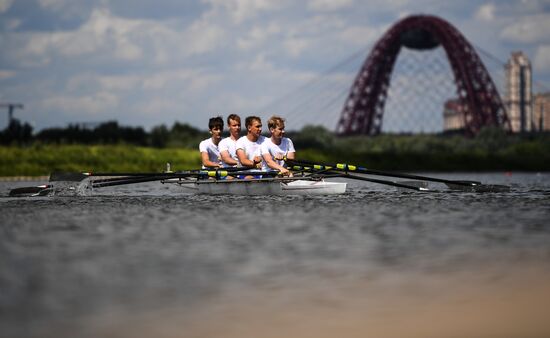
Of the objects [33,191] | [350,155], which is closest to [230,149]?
[33,191]

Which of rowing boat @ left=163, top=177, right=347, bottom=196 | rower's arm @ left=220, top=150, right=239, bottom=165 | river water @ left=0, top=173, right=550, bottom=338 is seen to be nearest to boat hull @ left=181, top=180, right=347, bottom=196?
rowing boat @ left=163, top=177, right=347, bottom=196

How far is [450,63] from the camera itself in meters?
87.3

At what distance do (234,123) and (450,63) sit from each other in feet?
232

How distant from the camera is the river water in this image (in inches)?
219

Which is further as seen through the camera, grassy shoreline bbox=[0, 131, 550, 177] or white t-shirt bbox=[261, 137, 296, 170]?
grassy shoreline bbox=[0, 131, 550, 177]

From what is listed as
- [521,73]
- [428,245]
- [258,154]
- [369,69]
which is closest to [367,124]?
[369,69]

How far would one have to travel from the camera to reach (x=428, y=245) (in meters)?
9.93

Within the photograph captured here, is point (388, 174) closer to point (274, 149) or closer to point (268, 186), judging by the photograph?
point (274, 149)

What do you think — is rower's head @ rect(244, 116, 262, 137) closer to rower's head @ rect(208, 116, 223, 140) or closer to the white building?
rower's head @ rect(208, 116, 223, 140)

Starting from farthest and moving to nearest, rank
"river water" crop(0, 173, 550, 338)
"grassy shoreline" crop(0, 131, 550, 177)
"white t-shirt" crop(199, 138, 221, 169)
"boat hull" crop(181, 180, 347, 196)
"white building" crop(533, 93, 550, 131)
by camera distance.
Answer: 1. "white building" crop(533, 93, 550, 131)
2. "grassy shoreline" crop(0, 131, 550, 177)
3. "white t-shirt" crop(199, 138, 221, 169)
4. "boat hull" crop(181, 180, 347, 196)
5. "river water" crop(0, 173, 550, 338)

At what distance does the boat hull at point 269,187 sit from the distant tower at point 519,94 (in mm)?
71068

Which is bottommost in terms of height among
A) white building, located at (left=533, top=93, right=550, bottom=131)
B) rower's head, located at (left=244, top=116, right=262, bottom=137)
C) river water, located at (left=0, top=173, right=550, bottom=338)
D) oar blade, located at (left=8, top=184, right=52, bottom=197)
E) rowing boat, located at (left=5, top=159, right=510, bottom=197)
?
river water, located at (left=0, top=173, right=550, bottom=338)

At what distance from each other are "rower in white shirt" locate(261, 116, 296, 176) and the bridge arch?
6790 centimetres

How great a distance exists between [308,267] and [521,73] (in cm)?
11934
